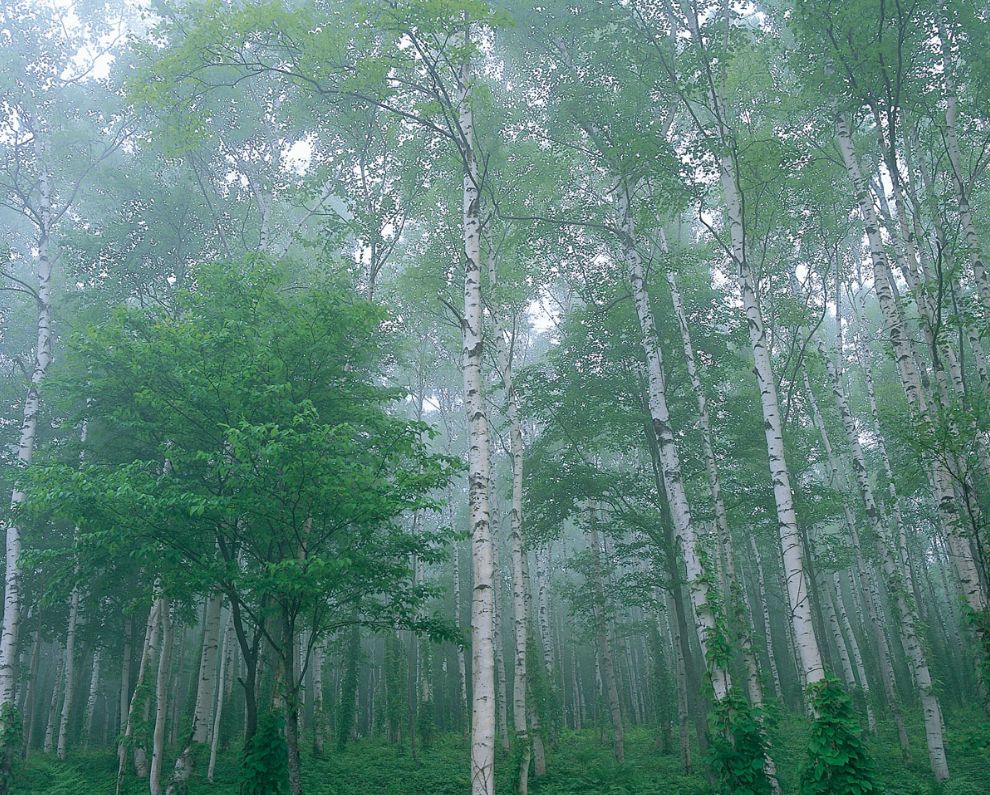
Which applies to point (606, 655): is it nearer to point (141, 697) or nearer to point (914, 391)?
point (914, 391)

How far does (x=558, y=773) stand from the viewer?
43.6 ft

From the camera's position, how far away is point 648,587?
52.4ft

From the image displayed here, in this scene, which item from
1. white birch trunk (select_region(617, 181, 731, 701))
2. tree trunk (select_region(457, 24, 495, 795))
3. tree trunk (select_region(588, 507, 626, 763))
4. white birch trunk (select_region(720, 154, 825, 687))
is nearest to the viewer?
tree trunk (select_region(457, 24, 495, 795))

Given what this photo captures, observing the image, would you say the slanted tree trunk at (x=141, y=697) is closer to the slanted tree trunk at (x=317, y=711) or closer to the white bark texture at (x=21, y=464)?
the white bark texture at (x=21, y=464)

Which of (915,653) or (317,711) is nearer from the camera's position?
(915,653)

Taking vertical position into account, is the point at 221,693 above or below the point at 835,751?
above

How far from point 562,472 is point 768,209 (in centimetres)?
737

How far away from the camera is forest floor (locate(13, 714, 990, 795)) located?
11180 mm

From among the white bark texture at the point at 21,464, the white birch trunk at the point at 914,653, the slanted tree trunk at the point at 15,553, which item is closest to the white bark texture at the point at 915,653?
the white birch trunk at the point at 914,653

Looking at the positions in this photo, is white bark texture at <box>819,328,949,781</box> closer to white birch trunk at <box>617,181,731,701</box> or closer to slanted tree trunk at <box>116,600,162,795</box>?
white birch trunk at <box>617,181,731,701</box>

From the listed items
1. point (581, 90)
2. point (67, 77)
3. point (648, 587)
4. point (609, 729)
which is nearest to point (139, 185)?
point (67, 77)

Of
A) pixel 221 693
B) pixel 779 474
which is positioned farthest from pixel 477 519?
pixel 221 693

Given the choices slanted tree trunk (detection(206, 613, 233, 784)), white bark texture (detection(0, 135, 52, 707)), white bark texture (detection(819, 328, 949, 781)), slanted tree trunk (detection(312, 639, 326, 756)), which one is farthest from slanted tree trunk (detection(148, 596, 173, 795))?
white bark texture (detection(819, 328, 949, 781))

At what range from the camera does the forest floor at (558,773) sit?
1118 centimetres
